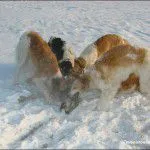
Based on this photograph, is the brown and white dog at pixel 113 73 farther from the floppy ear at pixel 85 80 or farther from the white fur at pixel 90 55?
the white fur at pixel 90 55

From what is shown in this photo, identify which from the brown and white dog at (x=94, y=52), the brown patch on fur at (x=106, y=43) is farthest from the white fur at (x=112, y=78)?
the brown patch on fur at (x=106, y=43)

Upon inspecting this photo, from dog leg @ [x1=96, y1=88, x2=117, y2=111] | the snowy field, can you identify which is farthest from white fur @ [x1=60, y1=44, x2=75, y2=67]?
dog leg @ [x1=96, y1=88, x2=117, y2=111]

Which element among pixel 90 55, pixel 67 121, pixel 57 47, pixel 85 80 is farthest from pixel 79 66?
pixel 67 121

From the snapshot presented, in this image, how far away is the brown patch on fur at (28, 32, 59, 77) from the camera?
7.13 meters

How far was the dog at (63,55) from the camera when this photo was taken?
7552 mm

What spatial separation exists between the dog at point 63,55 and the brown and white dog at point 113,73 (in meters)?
0.62

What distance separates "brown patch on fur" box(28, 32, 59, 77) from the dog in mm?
324

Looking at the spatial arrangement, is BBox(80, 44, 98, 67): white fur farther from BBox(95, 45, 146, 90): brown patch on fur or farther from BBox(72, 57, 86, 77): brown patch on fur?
BBox(95, 45, 146, 90): brown patch on fur

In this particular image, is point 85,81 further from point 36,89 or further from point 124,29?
point 124,29

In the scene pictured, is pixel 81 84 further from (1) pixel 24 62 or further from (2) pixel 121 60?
(1) pixel 24 62

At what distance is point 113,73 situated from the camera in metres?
6.77

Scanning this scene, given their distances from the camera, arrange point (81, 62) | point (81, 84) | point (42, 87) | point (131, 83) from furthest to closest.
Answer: point (81, 62), point (42, 87), point (131, 83), point (81, 84)

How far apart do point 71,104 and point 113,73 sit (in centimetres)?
90

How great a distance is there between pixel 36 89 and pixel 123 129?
6.84 feet
